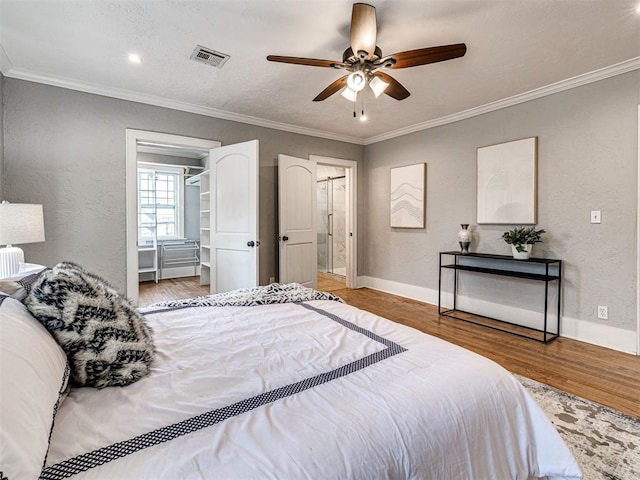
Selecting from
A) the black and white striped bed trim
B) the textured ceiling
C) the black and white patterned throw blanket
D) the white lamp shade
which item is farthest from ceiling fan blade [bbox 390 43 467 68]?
the white lamp shade

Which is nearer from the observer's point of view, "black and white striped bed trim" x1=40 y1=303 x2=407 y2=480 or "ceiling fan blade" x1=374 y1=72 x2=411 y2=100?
"black and white striped bed trim" x1=40 y1=303 x2=407 y2=480

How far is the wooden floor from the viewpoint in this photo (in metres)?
2.17

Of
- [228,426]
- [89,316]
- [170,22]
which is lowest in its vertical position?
[228,426]

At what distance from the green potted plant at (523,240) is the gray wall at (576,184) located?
160 mm

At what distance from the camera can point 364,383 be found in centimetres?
105

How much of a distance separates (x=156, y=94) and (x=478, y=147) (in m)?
3.71

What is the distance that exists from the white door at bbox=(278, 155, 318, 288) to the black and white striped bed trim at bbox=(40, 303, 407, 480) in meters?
2.96

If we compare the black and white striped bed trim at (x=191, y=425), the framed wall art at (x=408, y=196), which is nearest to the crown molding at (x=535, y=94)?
the framed wall art at (x=408, y=196)

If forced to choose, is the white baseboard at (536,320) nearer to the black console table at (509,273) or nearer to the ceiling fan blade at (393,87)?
the black console table at (509,273)

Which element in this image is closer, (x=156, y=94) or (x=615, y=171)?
(x=615, y=171)

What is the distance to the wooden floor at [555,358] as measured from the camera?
2.17m

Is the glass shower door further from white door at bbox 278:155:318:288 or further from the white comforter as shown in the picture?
the white comforter

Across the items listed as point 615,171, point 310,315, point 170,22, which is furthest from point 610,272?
point 170,22

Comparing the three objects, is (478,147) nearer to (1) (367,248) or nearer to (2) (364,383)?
(1) (367,248)
